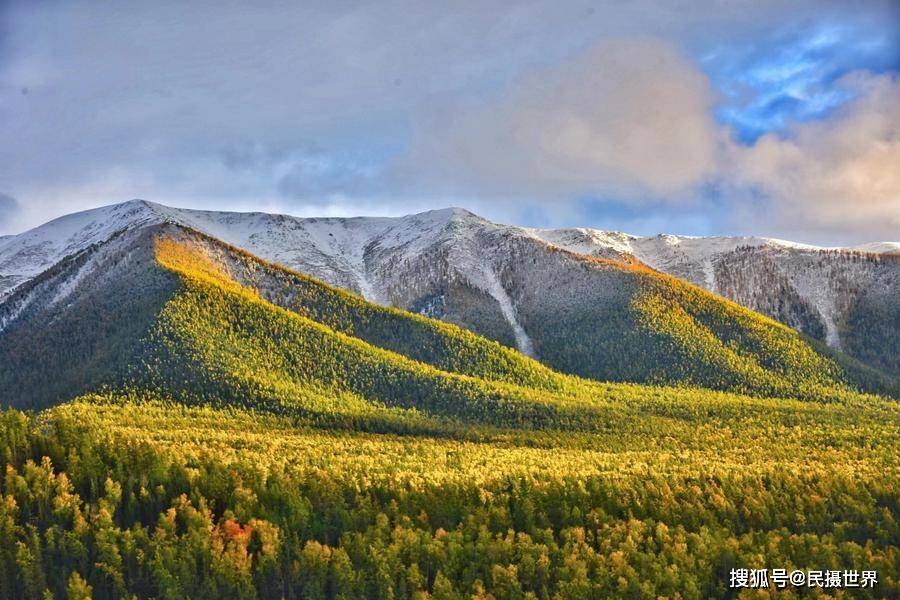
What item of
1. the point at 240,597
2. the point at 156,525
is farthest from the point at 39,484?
the point at 240,597

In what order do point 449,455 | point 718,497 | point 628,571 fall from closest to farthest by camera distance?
point 628,571
point 718,497
point 449,455

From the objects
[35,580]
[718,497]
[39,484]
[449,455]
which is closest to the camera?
[35,580]

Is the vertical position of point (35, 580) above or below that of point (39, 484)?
below

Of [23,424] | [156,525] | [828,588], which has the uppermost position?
[23,424]

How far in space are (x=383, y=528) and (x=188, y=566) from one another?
3178 centimetres

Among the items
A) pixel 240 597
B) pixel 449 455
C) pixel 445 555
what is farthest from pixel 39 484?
pixel 449 455

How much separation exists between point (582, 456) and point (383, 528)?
74317 millimetres

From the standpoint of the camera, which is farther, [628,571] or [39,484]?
[39,484]

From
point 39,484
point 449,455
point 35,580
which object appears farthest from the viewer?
point 449,455

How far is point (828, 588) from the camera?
115m

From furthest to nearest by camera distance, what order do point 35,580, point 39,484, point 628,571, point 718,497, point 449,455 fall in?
point 449,455 → point 718,497 → point 39,484 → point 628,571 → point 35,580

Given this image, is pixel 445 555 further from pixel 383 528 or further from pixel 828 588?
pixel 828 588

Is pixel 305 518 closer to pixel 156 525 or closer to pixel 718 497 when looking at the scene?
pixel 156 525

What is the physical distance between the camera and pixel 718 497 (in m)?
146
